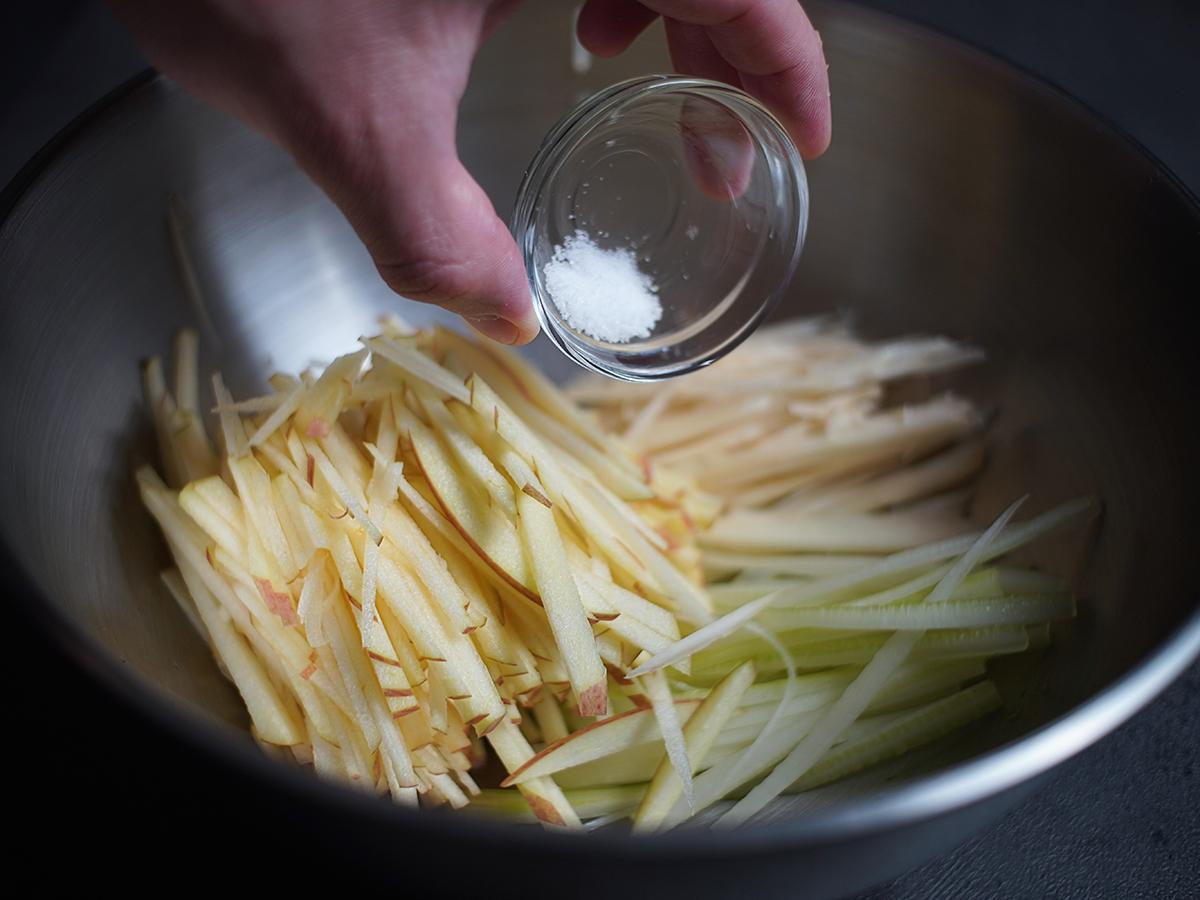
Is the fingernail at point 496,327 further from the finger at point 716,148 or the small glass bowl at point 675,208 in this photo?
the finger at point 716,148

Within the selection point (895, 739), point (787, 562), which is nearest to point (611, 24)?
point (787, 562)

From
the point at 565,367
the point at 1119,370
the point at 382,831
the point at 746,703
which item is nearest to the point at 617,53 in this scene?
the point at 565,367

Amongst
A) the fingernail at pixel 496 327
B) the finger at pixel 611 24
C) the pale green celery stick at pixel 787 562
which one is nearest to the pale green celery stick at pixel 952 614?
the pale green celery stick at pixel 787 562

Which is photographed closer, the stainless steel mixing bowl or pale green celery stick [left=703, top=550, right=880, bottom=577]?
the stainless steel mixing bowl

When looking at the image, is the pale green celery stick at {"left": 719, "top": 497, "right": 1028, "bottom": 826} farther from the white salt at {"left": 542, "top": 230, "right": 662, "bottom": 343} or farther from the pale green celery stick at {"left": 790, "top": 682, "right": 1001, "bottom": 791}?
the white salt at {"left": 542, "top": 230, "right": 662, "bottom": 343}

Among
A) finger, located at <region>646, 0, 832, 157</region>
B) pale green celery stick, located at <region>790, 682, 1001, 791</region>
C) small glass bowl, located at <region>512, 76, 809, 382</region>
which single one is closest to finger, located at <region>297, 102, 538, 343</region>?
small glass bowl, located at <region>512, 76, 809, 382</region>
